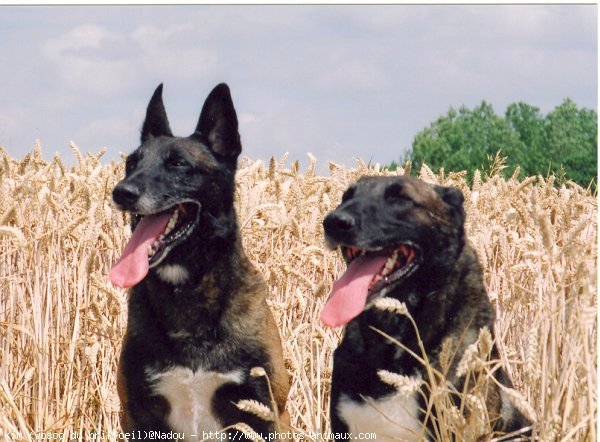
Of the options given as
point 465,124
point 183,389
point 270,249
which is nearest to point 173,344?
point 183,389

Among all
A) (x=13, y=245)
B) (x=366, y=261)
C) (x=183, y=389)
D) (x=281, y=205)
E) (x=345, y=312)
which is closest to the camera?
(x=345, y=312)

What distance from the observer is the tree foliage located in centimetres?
5391

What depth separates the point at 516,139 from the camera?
57094mm

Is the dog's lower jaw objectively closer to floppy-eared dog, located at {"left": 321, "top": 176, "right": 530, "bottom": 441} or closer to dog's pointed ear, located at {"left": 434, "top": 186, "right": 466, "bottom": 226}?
floppy-eared dog, located at {"left": 321, "top": 176, "right": 530, "bottom": 441}

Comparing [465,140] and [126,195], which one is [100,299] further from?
[465,140]

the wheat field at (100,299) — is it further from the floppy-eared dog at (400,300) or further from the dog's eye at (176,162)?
the dog's eye at (176,162)

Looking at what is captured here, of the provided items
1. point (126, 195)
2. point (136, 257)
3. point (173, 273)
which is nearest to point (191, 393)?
point (173, 273)

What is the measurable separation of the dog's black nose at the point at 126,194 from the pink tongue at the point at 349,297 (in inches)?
47.4

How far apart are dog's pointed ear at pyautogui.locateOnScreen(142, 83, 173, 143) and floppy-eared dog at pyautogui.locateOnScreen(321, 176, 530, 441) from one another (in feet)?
5.11

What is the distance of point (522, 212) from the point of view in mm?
6180

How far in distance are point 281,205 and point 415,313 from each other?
8.02 ft

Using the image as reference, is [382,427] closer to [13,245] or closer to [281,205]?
[281,205]

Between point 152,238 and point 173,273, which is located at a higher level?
point 152,238

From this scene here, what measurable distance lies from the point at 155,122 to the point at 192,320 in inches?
53.9
